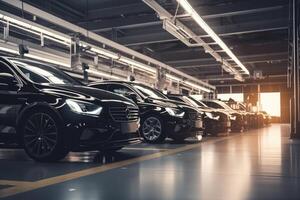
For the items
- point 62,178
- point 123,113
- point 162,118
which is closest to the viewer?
point 62,178

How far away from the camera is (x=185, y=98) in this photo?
12.7 metres

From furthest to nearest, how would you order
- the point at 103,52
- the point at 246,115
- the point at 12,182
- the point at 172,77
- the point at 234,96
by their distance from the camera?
the point at 234,96
the point at 172,77
the point at 246,115
the point at 103,52
the point at 12,182

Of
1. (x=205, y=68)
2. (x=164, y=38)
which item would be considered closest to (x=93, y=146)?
(x=164, y=38)

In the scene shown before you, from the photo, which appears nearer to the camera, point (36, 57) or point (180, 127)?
point (180, 127)

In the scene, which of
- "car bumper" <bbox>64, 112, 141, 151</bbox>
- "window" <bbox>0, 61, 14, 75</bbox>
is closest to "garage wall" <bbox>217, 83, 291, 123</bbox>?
"car bumper" <bbox>64, 112, 141, 151</bbox>

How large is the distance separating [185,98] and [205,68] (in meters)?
15.4

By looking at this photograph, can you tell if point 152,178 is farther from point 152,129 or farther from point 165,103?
point 165,103

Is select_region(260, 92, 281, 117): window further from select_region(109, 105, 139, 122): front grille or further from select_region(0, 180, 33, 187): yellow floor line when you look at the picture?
select_region(0, 180, 33, 187): yellow floor line

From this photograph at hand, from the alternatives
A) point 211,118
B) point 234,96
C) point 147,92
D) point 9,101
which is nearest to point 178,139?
point 147,92

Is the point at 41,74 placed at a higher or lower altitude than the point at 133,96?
higher

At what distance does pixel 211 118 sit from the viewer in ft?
39.6

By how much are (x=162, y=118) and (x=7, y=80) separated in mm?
3974

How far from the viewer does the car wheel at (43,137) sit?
5488 millimetres

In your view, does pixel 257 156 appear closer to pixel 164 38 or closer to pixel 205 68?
pixel 164 38
